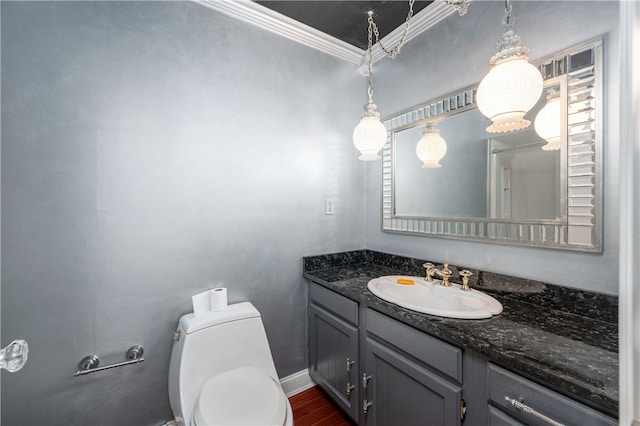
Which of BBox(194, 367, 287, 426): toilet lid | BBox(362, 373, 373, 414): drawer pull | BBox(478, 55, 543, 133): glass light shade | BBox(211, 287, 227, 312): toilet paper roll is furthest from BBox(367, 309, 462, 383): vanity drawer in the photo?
BBox(478, 55, 543, 133): glass light shade

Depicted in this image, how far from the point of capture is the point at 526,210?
3.99 ft

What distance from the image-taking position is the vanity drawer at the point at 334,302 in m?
1.39

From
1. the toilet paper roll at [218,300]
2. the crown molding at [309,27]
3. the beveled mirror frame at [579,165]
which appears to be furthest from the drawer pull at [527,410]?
the crown molding at [309,27]

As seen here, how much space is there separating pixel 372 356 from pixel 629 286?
1034 millimetres

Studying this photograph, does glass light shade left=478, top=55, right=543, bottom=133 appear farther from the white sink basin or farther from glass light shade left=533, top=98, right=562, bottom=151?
the white sink basin

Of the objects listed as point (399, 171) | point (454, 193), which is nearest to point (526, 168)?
point (454, 193)

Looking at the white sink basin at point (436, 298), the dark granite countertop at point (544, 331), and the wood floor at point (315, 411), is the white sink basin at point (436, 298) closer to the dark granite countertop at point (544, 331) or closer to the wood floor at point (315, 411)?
the dark granite countertop at point (544, 331)

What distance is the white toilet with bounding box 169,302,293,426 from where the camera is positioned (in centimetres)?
105

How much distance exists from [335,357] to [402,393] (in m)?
0.49

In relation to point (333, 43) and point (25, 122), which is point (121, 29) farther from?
point (333, 43)

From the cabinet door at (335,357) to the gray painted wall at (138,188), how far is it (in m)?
0.12

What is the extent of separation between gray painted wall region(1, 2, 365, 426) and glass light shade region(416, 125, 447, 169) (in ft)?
2.31

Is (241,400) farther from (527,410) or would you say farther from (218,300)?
(527,410)

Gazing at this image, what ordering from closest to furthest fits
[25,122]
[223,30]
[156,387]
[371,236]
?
[25,122] < [156,387] < [223,30] < [371,236]
